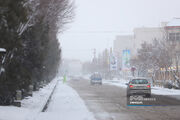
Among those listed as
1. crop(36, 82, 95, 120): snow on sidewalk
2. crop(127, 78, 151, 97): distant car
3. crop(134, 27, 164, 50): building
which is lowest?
crop(36, 82, 95, 120): snow on sidewalk

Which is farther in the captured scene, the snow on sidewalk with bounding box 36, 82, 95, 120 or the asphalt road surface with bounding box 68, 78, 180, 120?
the asphalt road surface with bounding box 68, 78, 180, 120

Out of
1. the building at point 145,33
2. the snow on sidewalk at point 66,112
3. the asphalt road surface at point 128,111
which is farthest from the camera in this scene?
the building at point 145,33

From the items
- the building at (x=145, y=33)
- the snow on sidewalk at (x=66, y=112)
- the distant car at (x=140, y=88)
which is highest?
the building at (x=145, y=33)

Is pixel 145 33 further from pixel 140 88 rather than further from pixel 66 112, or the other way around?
pixel 66 112

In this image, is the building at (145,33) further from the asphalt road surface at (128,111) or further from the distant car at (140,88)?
the asphalt road surface at (128,111)

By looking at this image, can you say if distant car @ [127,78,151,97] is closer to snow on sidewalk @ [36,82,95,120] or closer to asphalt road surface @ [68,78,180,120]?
asphalt road surface @ [68,78,180,120]

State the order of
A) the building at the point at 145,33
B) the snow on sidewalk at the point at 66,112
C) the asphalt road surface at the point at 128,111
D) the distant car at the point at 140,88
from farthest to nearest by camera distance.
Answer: the building at the point at 145,33 → the distant car at the point at 140,88 → the asphalt road surface at the point at 128,111 → the snow on sidewalk at the point at 66,112

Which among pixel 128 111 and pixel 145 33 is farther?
pixel 145 33

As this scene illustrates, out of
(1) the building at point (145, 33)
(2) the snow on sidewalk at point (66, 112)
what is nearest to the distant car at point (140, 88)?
(2) the snow on sidewalk at point (66, 112)

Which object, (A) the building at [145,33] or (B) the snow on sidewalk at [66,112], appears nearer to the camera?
(B) the snow on sidewalk at [66,112]

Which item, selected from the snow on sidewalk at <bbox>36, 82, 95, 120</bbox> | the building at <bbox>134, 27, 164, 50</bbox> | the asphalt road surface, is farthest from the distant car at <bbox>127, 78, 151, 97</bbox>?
the building at <bbox>134, 27, 164, 50</bbox>

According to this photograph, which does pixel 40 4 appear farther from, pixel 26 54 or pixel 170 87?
pixel 170 87

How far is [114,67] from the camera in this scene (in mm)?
81875

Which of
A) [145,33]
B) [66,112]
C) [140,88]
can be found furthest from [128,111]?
[145,33]
